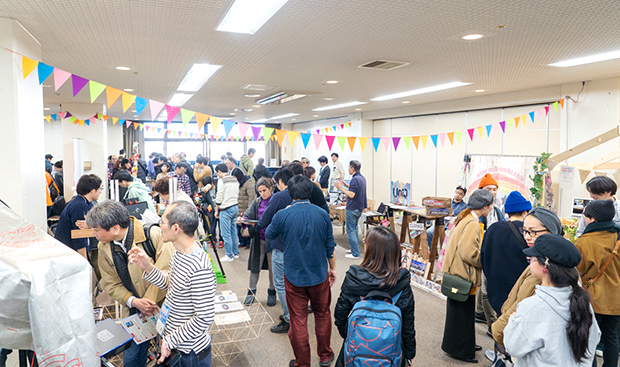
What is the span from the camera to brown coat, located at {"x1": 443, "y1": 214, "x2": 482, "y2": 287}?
9.82ft

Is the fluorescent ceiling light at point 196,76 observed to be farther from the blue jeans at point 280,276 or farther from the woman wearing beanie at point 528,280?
the woman wearing beanie at point 528,280

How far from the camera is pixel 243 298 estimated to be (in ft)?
14.5

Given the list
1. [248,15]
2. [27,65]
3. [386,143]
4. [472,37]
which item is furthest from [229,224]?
[386,143]

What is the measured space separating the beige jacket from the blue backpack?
43.1 inches

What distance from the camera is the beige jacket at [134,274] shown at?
2.22 meters

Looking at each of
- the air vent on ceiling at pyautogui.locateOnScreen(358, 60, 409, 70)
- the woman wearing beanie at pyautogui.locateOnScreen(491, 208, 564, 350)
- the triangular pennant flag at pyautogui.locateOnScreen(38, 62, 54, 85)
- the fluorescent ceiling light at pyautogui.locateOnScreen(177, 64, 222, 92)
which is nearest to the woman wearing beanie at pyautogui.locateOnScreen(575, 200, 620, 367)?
the woman wearing beanie at pyautogui.locateOnScreen(491, 208, 564, 350)

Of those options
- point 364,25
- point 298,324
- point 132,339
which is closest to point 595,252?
point 298,324

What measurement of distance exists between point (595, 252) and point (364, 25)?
2256mm

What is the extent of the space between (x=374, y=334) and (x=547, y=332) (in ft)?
2.38

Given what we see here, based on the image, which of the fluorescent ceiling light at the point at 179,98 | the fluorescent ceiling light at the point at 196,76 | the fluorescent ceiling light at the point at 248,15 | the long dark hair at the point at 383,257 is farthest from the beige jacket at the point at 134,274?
the fluorescent ceiling light at the point at 179,98

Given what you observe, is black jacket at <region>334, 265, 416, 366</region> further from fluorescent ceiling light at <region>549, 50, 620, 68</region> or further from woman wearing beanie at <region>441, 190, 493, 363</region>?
fluorescent ceiling light at <region>549, 50, 620, 68</region>

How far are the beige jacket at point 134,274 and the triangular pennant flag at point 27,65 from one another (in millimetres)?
1746

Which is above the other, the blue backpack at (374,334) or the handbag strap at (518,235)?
the handbag strap at (518,235)

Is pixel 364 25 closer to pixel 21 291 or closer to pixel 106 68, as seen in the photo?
pixel 21 291
